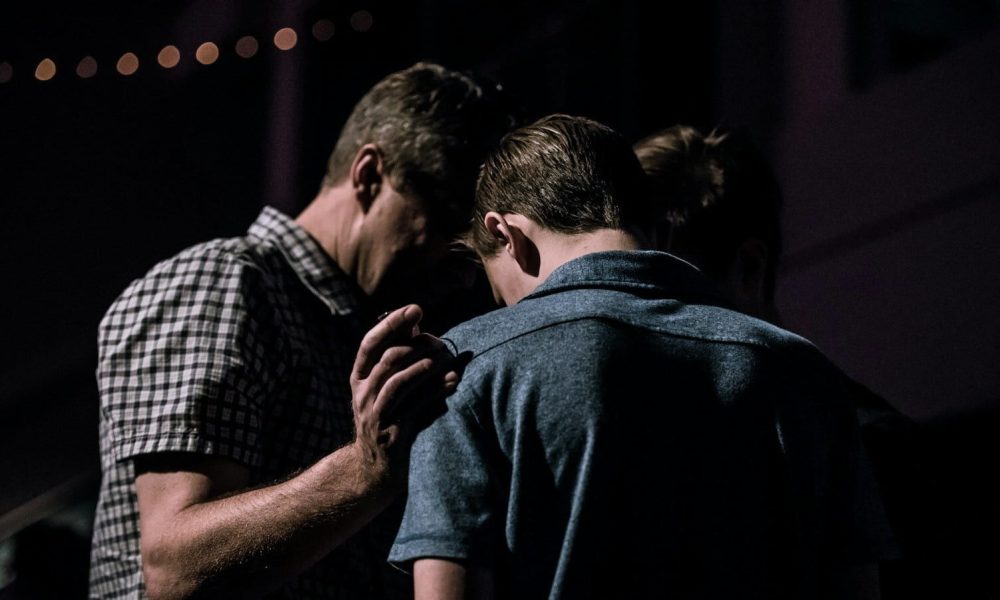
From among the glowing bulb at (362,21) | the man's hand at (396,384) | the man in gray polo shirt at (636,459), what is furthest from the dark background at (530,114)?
the man's hand at (396,384)

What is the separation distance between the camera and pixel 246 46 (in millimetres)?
3785

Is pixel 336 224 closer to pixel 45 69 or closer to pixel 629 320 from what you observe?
pixel 629 320

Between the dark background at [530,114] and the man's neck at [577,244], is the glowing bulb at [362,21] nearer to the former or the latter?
the dark background at [530,114]

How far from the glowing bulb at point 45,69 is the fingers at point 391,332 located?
2198 millimetres

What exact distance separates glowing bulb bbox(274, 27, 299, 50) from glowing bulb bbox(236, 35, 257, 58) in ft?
0.25

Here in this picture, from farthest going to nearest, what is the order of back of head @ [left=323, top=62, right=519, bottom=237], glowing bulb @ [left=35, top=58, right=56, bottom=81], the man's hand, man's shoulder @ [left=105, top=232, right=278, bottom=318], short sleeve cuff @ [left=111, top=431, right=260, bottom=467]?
glowing bulb @ [left=35, top=58, right=56, bottom=81], back of head @ [left=323, top=62, right=519, bottom=237], man's shoulder @ [left=105, top=232, right=278, bottom=318], short sleeve cuff @ [left=111, top=431, right=260, bottom=467], the man's hand

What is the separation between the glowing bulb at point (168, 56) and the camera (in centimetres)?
329

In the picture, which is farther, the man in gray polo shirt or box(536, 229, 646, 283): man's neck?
box(536, 229, 646, 283): man's neck

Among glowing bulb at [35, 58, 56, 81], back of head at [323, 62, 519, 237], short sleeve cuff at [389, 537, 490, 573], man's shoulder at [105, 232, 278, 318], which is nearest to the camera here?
short sleeve cuff at [389, 537, 490, 573]

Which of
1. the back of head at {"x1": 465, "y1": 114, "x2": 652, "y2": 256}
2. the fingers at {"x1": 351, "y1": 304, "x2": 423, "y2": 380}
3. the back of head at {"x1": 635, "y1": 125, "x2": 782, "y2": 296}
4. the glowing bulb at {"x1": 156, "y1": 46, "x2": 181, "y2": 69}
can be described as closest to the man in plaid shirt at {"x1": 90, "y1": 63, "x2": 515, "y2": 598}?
the fingers at {"x1": 351, "y1": 304, "x2": 423, "y2": 380}

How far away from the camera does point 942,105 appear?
265 cm

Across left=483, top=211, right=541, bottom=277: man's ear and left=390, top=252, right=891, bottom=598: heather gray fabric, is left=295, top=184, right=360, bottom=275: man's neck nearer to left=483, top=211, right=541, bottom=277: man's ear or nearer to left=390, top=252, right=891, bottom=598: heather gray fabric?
left=483, top=211, right=541, bottom=277: man's ear

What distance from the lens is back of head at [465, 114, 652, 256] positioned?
133 cm

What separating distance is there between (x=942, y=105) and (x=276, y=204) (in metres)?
2.00
